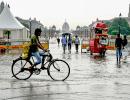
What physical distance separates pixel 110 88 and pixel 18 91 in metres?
2.61

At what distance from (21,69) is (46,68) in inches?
33.8

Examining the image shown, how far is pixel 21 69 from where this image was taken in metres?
14.3

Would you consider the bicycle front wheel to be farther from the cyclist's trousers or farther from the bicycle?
the cyclist's trousers

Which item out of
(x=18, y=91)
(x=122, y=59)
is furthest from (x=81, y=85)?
(x=122, y=59)

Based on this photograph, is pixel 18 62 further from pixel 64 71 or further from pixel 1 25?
pixel 1 25

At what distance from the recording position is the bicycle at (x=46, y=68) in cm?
1403

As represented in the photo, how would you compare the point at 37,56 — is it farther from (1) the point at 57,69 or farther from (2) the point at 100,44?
(2) the point at 100,44

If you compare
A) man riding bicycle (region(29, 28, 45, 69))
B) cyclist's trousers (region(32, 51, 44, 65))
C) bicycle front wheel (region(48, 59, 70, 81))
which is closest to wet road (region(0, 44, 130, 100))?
bicycle front wheel (region(48, 59, 70, 81))

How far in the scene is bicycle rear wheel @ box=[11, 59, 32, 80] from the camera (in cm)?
1427

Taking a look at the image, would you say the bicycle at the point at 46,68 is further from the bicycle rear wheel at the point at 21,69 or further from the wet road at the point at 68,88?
the wet road at the point at 68,88

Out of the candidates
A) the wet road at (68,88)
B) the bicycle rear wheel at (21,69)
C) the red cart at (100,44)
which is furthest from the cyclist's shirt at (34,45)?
the red cart at (100,44)

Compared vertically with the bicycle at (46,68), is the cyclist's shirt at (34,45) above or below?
above

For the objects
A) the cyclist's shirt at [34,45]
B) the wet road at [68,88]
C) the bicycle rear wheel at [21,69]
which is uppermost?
the cyclist's shirt at [34,45]

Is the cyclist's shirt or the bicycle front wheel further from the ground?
the cyclist's shirt
